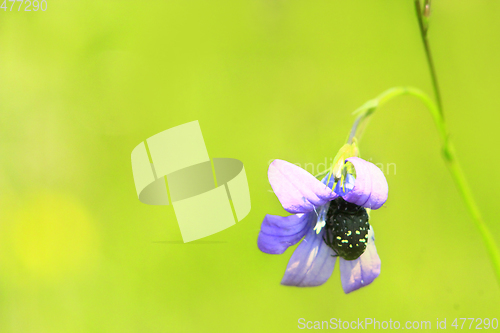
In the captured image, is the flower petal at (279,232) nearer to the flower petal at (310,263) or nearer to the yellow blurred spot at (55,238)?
the flower petal at (310,263)

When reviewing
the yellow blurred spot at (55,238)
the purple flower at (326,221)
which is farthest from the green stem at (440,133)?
the yellow blurred spot at (55,238)

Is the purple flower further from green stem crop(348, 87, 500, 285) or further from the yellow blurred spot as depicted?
the yellow blurred spot

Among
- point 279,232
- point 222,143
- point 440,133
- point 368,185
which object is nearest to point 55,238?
point 222,143

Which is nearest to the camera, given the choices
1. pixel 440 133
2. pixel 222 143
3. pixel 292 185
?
pixel 292 185

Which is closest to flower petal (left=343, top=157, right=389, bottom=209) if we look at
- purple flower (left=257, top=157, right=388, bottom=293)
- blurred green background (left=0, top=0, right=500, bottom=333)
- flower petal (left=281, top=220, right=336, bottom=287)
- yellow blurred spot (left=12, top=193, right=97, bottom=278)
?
purple flower (left=257, top=157, right=388, bottom=293)

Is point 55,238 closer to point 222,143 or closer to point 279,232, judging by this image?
point 222,143

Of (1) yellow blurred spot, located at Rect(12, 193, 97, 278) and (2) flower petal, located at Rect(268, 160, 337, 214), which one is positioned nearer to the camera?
(2) flower petal, located at Rect(268, 160, 337, 214)

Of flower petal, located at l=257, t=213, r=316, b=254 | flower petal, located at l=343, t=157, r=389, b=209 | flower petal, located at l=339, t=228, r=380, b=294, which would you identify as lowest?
flower petal, located at l=339, t=228, r=380, b=294
